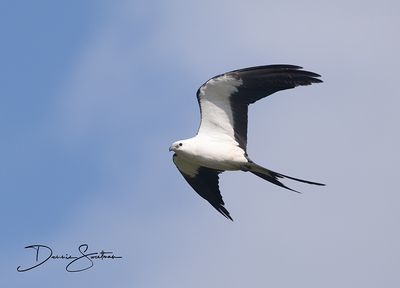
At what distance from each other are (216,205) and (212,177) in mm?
556

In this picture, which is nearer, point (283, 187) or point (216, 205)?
point (283, 187)

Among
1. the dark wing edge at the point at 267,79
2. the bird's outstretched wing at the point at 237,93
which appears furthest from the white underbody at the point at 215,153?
the dark wing edge at the point at 267,79

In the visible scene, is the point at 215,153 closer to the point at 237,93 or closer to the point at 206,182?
the point at 237,93

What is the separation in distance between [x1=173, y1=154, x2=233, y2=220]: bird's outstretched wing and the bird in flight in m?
0.68

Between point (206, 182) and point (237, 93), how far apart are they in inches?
83.3

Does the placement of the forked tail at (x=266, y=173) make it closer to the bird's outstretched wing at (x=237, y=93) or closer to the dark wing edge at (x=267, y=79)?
the bird's outstretched wing at (x=237, y=93)

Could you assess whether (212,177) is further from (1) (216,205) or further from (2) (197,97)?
(2) (197,97)

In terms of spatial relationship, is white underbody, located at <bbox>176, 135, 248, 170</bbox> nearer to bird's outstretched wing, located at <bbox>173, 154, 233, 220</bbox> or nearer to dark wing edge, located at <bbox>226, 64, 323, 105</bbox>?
dark wing edge, located at <bbox>226, 64, 323, 105</bbox>

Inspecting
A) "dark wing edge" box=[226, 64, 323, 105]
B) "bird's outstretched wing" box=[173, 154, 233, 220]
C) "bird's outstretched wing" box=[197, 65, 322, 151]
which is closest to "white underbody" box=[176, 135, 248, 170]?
"bird's outstretched wing" box=[197, 65, 322, 151]

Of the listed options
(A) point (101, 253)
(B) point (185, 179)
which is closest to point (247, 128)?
(B) point (185, 179)

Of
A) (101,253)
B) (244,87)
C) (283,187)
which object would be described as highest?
(244,87)

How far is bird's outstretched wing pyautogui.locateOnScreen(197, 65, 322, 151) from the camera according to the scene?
18594 mm

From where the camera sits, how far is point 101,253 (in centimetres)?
1838

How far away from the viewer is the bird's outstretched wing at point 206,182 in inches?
791
